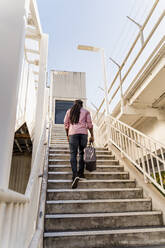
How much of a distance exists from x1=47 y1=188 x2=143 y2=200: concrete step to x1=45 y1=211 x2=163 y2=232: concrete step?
46cm

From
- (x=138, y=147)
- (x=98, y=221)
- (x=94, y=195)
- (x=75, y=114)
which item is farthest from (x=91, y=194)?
(x=75, y=114)

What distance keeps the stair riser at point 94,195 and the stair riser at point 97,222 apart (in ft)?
1.75

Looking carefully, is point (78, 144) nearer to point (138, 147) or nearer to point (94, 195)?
point (94, 195)

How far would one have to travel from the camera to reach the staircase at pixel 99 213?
215cm

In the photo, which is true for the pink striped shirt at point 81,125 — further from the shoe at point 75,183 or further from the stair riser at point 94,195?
the stair riser at point 94,195

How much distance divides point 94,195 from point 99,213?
0.43m

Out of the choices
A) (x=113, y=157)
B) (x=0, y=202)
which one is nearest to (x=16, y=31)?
(x=0, y=202)

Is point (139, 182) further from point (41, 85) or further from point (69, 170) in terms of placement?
point (41, 85)

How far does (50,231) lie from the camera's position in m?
2.29

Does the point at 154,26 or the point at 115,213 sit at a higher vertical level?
the point at 154,26

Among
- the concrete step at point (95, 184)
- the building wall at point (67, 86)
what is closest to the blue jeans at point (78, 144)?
the concrete step at point (95, 184)

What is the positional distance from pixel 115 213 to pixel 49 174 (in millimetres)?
1384

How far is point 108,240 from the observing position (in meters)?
2.15

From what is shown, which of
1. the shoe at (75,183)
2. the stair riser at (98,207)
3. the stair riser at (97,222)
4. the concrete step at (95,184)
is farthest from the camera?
the concrete step at (95,184)
